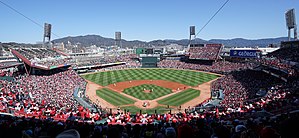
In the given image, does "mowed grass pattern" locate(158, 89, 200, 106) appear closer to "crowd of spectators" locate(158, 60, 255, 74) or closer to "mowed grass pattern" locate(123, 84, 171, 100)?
"mowed grass pattern" locate(123, 84, 171, 100)

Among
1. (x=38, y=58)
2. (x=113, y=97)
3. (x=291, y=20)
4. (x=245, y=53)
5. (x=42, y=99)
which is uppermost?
(x=291, y=20)

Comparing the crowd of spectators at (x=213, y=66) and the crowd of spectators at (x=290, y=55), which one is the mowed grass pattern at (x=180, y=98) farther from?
the crowd of spectators at (x=213, y=66)

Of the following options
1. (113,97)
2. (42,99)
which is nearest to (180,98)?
(113,97)

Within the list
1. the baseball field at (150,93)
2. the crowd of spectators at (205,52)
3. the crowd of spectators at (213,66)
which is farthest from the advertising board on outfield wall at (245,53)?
the baseball field at (150,93)

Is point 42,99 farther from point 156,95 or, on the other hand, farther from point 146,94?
point 156,95

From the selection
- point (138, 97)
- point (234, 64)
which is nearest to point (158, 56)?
point (234, 64)

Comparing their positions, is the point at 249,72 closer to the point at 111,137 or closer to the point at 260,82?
the point at 260,82
